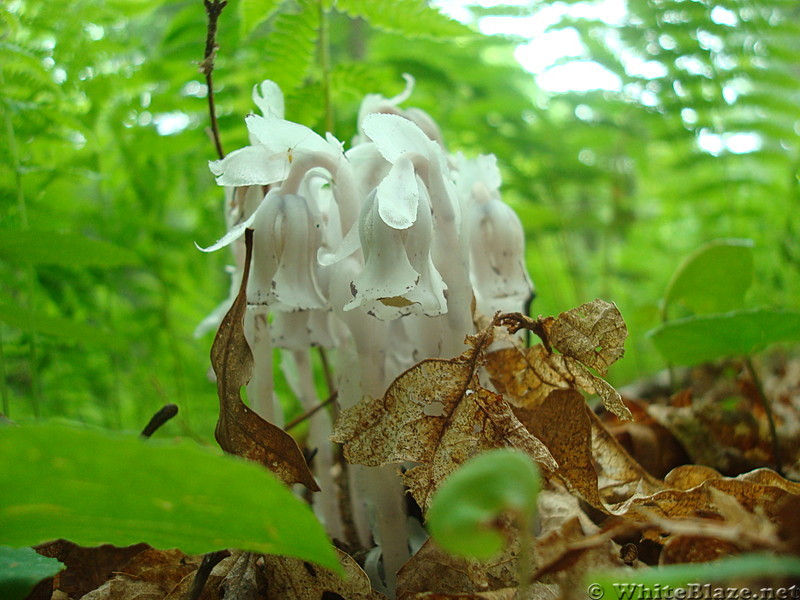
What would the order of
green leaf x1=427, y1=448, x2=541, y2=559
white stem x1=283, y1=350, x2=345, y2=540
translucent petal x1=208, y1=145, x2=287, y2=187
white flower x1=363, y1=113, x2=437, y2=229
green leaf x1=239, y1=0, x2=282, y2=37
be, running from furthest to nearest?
1. green leaf x1=239, y1=0, x2=282, y2=37
2. white stem x1=283, y1=350, x2=345, y2=540
3. translucent petal x1=208, y1=145, x2=287, y2=187
4. white flower x1=363, y1=113, x2=437, y2=229
5. green leaf x1=427, y1=448, x2=541, y2=559

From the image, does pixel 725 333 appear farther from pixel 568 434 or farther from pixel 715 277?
pixel 568 434

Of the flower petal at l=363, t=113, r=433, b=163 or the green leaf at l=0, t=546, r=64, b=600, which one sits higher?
the flower petal at l=363, t=113, r=433, b=163

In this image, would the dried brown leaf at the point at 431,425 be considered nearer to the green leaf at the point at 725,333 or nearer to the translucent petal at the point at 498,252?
the translucent petal at the point at 498,252

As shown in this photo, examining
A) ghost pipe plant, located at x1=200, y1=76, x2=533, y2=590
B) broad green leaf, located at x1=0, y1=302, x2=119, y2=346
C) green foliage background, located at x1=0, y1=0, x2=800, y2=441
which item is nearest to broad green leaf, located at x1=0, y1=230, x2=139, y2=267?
green foliage background, located at x1=0, y1=0, x2=800, y2=441

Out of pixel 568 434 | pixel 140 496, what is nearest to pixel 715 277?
pixel 568 434

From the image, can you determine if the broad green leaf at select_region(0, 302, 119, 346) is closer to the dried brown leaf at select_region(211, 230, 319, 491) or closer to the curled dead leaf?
the dried brown leaf at select_region(211, 230, 319, 491)

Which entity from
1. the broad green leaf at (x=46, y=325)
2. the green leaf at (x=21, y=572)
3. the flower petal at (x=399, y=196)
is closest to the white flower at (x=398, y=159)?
the flower petal at (x=399, y=196)
